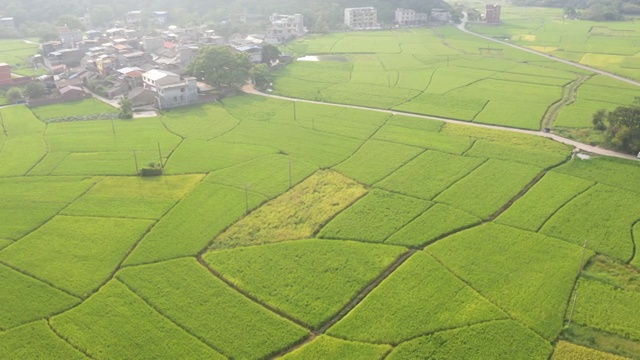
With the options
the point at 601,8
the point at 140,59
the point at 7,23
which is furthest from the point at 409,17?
the point at 7,23

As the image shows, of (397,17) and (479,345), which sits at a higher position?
(397,17)

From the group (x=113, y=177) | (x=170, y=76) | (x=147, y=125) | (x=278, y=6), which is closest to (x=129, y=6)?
(x=278, y=6)

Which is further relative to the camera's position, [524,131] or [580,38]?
[580,38]

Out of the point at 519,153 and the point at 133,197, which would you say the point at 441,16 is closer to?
the point at 519,153

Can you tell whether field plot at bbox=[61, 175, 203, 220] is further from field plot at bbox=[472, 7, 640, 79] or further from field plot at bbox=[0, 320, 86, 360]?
field plot at bbox=[472, 7, 640, 79]

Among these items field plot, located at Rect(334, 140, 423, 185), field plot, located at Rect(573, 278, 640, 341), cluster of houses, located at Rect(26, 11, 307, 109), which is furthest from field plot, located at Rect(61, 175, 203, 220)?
field plot, located at Rect(573, 278, 640, 341)
